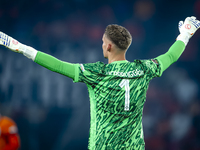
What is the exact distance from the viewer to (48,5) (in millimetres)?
5535

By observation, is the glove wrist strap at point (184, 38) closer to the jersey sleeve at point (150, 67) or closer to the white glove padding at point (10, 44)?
the jersey sleeve at point (150, 67)

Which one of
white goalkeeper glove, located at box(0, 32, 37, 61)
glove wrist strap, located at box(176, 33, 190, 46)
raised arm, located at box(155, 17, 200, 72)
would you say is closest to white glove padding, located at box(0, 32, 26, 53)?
white goalkeeper glove, located at box(0, 32, 37, 61)

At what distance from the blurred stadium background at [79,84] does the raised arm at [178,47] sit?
3.52 metres

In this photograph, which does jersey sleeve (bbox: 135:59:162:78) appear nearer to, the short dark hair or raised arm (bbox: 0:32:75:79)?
the short dark hair

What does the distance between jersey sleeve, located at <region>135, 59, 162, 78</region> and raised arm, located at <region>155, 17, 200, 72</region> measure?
0.11 ft

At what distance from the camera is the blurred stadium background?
5.35 m

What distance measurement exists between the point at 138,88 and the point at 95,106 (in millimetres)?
301

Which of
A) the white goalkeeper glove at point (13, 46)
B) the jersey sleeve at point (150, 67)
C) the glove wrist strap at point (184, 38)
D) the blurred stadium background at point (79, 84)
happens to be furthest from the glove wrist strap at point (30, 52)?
the blurred stadium background at point (79, 84)

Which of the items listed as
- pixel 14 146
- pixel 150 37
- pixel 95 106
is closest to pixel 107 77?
pixel 95 106

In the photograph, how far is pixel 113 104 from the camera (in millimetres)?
1692

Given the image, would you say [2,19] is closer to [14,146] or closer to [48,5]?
[48,5]

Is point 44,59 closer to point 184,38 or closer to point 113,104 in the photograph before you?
point 113,104

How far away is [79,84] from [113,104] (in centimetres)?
390

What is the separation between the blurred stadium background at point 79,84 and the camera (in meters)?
5.35
